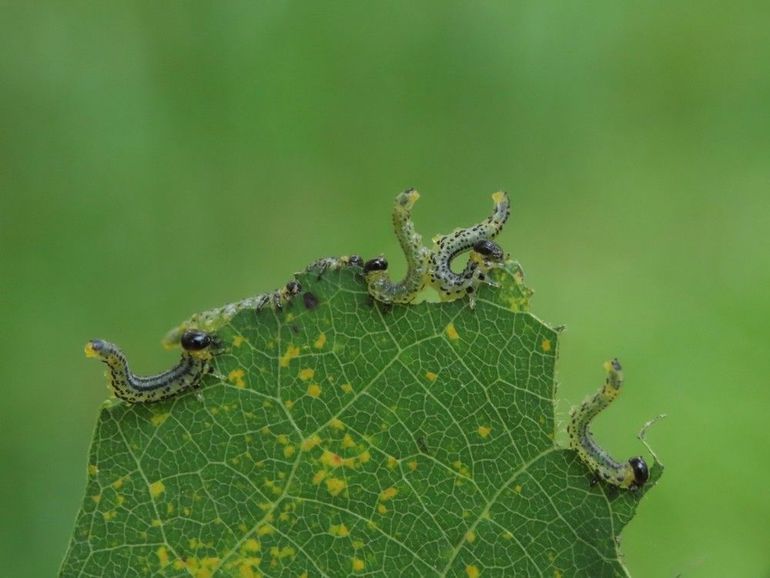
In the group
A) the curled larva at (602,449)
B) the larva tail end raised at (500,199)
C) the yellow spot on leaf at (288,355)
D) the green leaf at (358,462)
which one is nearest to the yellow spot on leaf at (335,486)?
the green leaf at (358,462)

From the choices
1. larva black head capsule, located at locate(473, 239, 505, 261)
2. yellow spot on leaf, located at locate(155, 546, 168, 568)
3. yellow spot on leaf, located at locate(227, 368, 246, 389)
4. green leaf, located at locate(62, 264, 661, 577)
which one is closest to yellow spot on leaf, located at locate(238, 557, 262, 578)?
green leaf, located at locate(62, 264, 661, 577)

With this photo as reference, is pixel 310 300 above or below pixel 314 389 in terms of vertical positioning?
above

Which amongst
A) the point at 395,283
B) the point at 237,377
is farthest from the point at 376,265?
the point at 237,377

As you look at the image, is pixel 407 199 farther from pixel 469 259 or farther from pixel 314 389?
pixel 314 389

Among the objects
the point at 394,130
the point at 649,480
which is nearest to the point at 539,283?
the point at 394,130

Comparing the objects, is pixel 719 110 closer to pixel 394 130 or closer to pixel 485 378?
pixel 394 130

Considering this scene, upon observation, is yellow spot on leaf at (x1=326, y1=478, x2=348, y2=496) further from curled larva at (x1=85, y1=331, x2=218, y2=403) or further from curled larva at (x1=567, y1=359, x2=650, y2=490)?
curled larva at (x1=567, y1=359, x2=650, y2=490)

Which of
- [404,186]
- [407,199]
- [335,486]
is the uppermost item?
[404,186]
